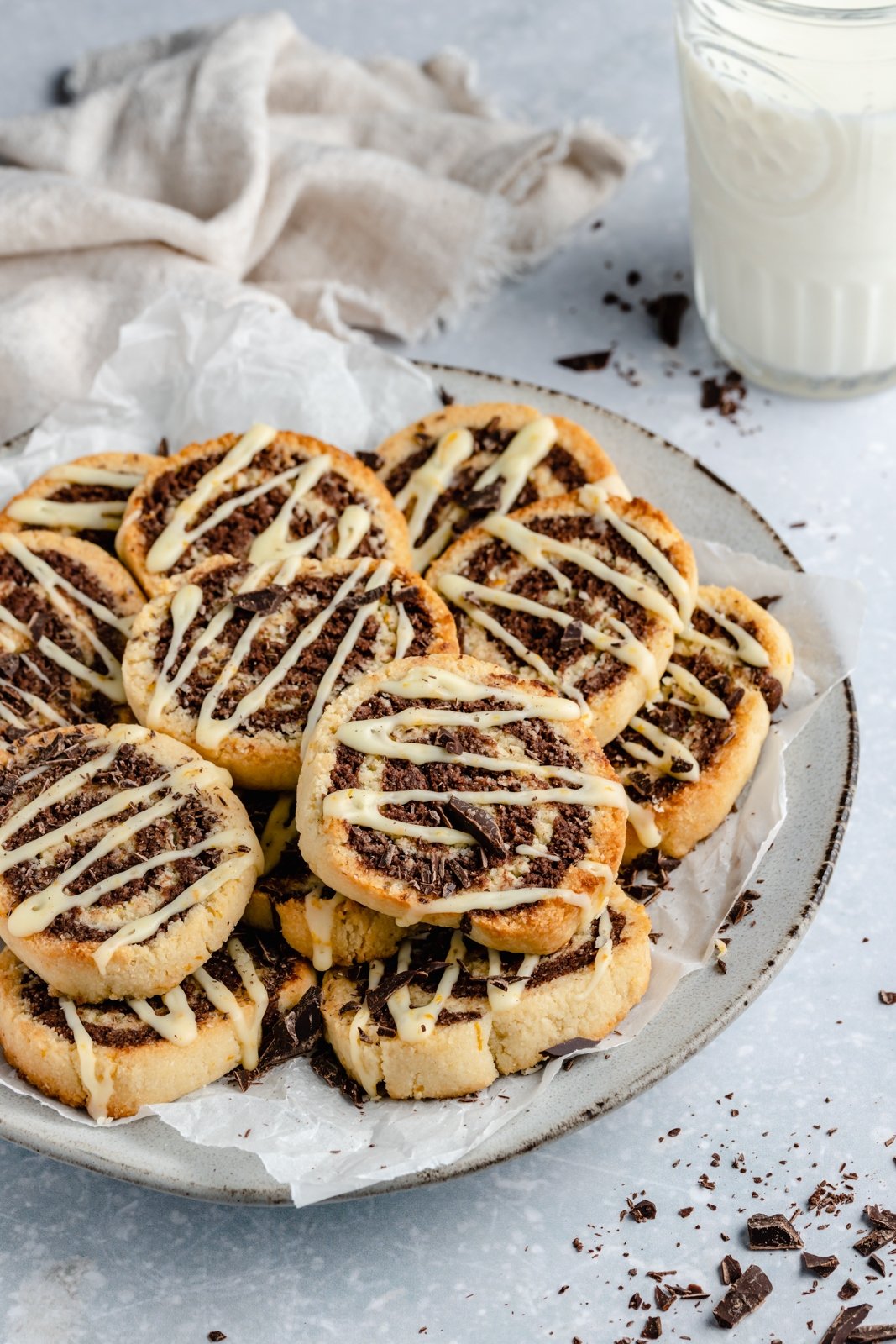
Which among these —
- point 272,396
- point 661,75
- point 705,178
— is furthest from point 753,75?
point 661,75

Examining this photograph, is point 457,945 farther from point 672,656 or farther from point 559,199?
point 559,199

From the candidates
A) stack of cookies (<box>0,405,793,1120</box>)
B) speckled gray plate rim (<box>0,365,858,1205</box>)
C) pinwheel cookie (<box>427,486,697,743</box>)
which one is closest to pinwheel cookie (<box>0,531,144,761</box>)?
stack of cookies (<box>0,405,793,1120</box>)

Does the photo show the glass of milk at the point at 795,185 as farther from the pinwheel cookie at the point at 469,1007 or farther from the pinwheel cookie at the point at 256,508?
the pinwheel cookie at the point at 469,1007

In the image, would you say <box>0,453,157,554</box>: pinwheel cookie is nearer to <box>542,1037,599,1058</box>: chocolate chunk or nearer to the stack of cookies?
the stack of cookies

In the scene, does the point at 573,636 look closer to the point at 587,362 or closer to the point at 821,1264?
the point at 821,1264

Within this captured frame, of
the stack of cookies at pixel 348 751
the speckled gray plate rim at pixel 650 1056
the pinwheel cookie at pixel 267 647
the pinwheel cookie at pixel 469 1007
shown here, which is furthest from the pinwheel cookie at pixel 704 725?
the pinwheel cookie at pixel 267 647

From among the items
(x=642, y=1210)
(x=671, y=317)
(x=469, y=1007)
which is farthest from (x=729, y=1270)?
(x=671, y=317)
